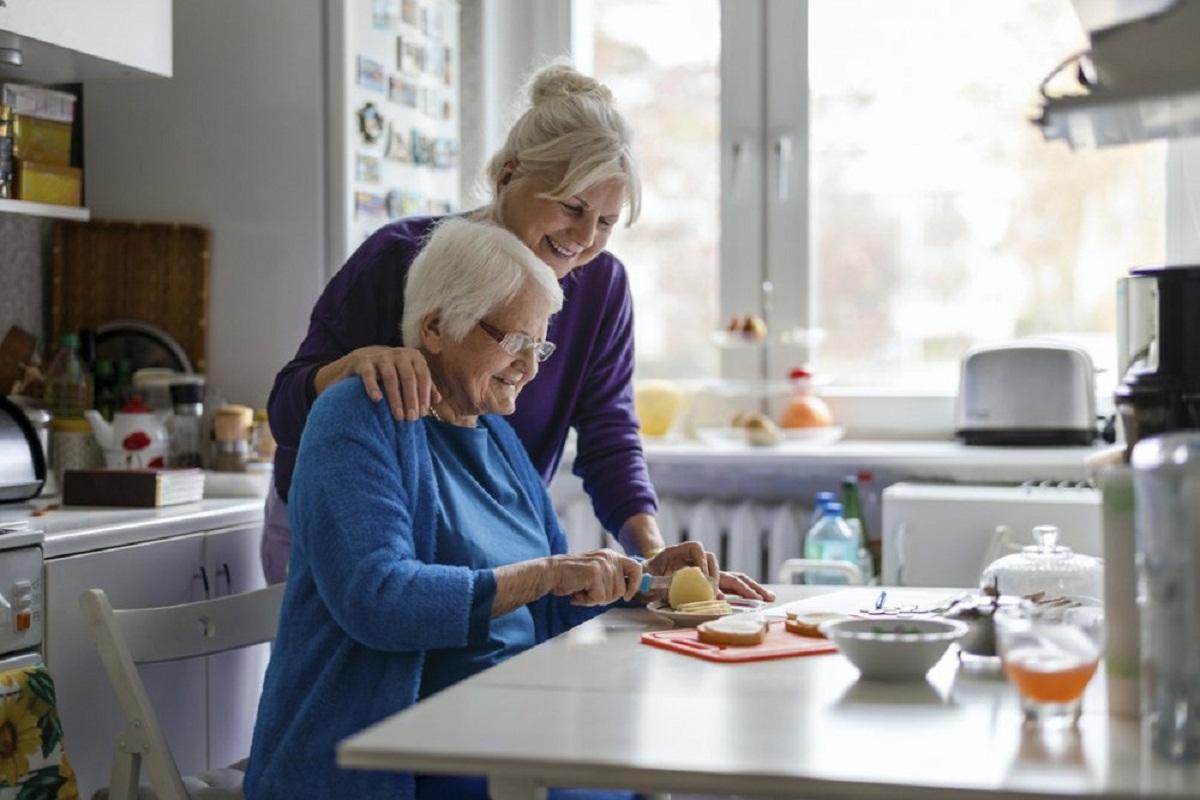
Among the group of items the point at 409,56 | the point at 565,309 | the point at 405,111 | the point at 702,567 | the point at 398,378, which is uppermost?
the point at 409,56

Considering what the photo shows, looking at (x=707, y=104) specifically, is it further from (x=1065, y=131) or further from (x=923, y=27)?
(x=1065, y=131)

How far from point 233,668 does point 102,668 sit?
0.36 metres

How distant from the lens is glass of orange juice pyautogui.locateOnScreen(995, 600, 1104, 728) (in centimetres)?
127

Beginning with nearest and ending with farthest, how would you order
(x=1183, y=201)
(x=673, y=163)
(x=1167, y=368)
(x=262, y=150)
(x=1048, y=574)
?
(x=1167, y=368) < (x=1048, y=574) < (x=1183, y=201) < (x=262, y=150) < (x=673, y=163)

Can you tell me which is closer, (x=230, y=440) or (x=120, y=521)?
(x=120, y=521)

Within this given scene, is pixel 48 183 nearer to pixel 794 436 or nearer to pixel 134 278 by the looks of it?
pixel 134 278

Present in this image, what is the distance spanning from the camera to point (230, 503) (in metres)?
2.83

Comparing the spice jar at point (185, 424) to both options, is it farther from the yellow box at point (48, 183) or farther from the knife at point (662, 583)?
the knife at point (662, 583)

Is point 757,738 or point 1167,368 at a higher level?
point 1167,368

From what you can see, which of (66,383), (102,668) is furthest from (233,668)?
(66,383)

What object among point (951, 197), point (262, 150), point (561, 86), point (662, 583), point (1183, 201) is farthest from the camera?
point (951, 197)

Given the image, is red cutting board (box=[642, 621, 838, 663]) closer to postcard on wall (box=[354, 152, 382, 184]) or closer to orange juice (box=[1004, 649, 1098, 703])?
orange juice (box=[1004, 649, 1098, 703])

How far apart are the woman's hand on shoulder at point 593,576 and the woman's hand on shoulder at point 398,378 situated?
A: 256 millimetres

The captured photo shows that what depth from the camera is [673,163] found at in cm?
A: 357
